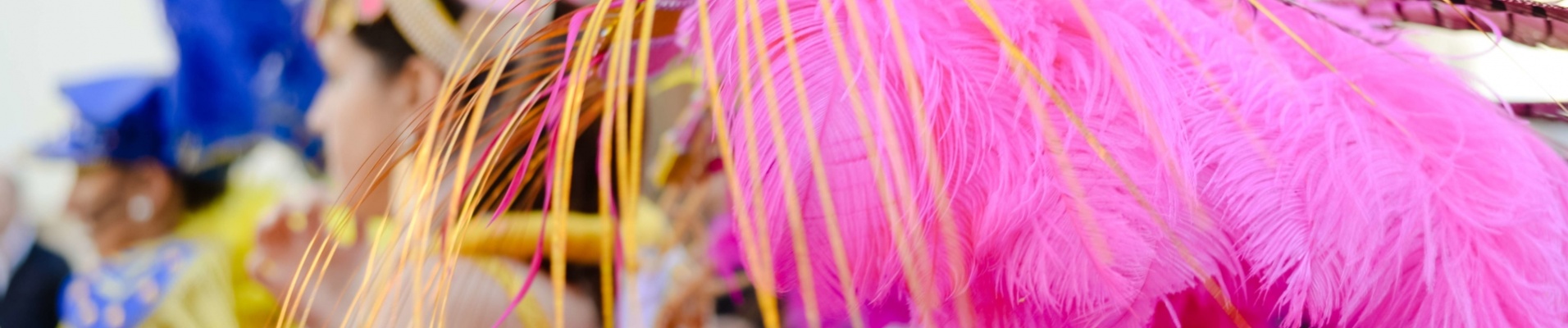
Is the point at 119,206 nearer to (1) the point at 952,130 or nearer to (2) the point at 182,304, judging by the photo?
(2) the point at 182,304

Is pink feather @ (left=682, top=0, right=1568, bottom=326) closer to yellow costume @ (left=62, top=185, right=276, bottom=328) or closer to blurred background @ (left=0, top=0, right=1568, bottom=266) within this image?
blurred background @ (left=0, top=0, right=1568, bottom=266)

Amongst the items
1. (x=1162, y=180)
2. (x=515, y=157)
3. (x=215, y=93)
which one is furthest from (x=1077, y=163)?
(x=215, y=93)

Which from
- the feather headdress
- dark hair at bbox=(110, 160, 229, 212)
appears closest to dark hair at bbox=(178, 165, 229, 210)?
dark hair at bbox=(110, 160, 229, 212)

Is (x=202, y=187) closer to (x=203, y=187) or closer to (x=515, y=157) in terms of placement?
(x=203, y=187)

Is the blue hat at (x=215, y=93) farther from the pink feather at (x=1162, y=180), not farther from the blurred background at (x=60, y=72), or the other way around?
the pink feather at (x=1162, y=180)

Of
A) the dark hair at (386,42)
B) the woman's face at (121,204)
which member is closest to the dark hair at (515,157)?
the dark hair at (386,42)

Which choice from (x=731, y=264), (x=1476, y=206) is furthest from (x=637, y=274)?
(x=1476, y=206)
